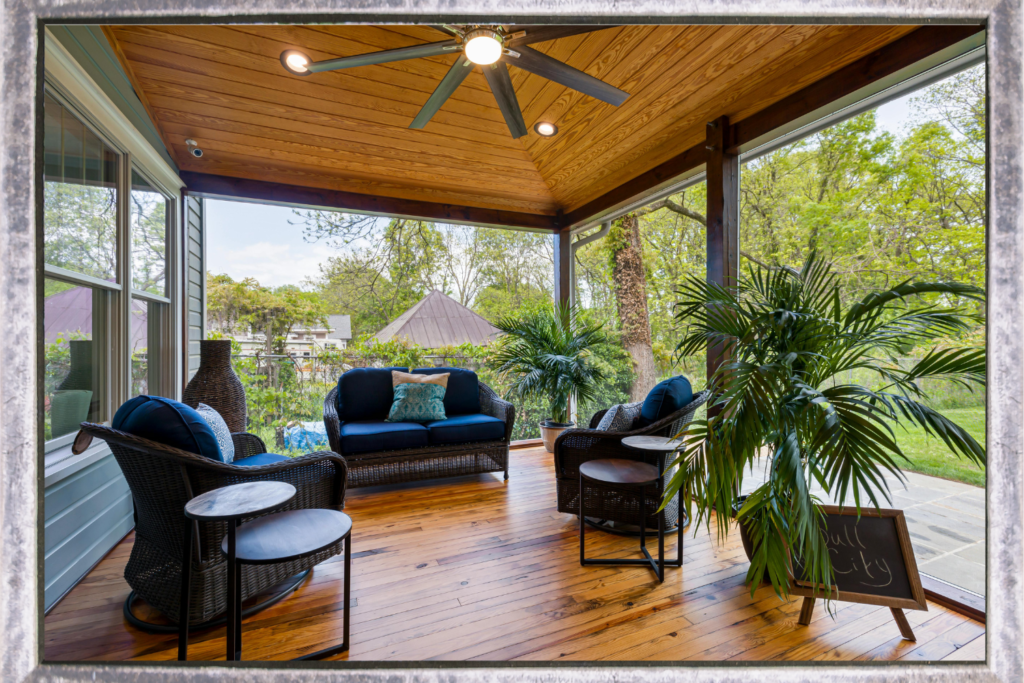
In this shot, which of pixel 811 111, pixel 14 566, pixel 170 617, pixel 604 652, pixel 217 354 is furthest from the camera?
pixel 217 354

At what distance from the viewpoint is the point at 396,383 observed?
153 inches

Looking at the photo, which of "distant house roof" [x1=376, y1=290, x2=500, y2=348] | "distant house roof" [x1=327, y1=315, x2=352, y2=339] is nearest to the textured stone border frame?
"distant house roof" [x1=376, y1=290, x2=500, y2=348]

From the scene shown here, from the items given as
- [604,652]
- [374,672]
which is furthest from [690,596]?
[374,672]

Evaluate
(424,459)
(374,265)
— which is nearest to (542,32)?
(424,459)

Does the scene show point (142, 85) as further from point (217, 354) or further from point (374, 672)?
point (374, 672)

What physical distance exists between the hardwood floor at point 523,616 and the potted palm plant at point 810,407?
29 cm

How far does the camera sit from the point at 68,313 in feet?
6.66

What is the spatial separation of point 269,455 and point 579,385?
2.66 m

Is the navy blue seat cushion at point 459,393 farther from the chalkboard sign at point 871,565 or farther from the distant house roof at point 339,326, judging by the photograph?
the chalkboard sign at point 871,565

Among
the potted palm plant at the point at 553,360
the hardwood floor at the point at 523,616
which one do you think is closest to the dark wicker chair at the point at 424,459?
the potted palm plant at the point at 553,360

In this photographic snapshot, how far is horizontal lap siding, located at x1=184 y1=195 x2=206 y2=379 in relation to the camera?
372 cm

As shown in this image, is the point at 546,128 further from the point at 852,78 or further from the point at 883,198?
the point at 883,198

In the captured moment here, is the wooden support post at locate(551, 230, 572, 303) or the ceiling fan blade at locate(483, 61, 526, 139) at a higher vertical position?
the ceiling fan blade at locate(483, 61, 526, 139)

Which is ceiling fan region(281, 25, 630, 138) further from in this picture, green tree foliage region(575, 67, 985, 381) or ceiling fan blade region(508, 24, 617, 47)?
green tree foliage region(575, 67, 985, 381)
